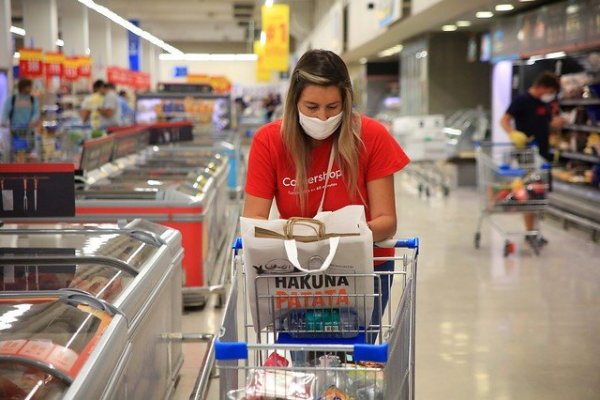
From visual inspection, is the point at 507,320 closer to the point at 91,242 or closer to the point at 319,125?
the point at 91,242

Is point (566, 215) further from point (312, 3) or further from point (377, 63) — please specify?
point (312, 3)

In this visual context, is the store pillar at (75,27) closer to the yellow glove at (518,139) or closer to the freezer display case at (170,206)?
the yellow glove at (518,139)

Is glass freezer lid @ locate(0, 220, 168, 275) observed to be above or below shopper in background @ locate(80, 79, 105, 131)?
below

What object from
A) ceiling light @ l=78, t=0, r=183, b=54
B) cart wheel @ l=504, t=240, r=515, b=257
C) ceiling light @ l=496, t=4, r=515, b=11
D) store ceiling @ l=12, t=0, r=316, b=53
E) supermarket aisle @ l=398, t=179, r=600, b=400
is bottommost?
supermarket aisle @ l=398, t=179, r=600, b=400

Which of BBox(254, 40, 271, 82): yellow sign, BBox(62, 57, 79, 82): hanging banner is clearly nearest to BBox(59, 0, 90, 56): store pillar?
BBox(62, 57, 79, 82): hanging banner

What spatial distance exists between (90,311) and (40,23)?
19882 millimetres

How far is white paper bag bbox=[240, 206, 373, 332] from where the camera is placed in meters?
2.48

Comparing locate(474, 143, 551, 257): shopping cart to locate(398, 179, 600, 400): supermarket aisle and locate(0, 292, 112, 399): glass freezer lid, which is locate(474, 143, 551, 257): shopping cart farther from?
locate(0, 292, 112, 399): glass freezer lid

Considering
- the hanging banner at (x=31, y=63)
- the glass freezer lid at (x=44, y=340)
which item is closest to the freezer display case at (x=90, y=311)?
the glass freezer lid at (x=44, y=340)

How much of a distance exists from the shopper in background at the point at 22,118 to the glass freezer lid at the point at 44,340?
42.5ft

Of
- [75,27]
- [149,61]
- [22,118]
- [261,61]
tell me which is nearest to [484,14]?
[22,118]

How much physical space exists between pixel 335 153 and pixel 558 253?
657 cm

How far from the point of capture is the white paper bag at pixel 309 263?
2479 millimetres

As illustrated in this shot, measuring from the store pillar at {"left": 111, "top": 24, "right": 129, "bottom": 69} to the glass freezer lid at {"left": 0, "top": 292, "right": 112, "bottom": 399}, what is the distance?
33.7m
